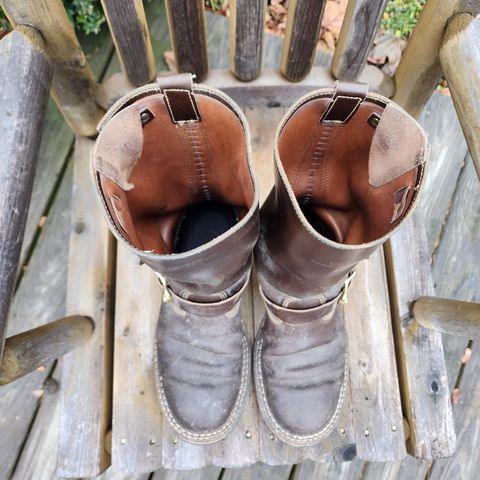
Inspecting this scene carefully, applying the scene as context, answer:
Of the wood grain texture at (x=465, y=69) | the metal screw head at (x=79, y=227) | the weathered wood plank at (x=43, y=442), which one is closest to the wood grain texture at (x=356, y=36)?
the wood grain texture at (x=465, y=69)

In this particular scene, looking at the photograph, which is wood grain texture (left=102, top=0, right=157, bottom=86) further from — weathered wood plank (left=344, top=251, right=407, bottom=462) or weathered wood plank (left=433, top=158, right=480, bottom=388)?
weathered wood plank (left=433, top=158, right=480, bottom=388)

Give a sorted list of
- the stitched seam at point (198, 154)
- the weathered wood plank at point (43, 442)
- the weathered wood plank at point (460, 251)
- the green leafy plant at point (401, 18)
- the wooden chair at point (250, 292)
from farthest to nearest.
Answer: the green leafy plant at point (401, 18) < the weathered wood plank at point (460, 251) < the weathered wood plank at point (43, 442) < the wooden chair at point (250, 292) < the stitched seam at point (198, 154)

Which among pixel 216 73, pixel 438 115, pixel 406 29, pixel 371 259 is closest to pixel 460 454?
pixel 371 259

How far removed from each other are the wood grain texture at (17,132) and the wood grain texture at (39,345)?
4.5 inches

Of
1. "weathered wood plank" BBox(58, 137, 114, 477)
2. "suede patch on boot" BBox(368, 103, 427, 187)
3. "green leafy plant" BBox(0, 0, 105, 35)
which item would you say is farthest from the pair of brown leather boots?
"green leafy plant" BBox(0, 0, 105, 35)

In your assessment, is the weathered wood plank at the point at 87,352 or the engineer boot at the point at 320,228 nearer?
the engineer boot at the point at 320,228

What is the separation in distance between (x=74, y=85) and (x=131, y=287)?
0.52m

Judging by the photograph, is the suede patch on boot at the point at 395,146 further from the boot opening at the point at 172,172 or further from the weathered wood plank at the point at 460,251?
the weathered wood plank at the point at 460,251

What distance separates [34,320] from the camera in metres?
1.55

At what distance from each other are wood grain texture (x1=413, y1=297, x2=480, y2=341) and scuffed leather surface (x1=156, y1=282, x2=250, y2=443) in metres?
0.44

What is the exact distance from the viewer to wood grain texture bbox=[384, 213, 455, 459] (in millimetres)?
1157

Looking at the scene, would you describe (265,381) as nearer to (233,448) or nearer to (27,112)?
(233,448)

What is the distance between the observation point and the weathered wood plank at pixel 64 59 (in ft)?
3.16

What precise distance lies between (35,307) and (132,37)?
94 cm
